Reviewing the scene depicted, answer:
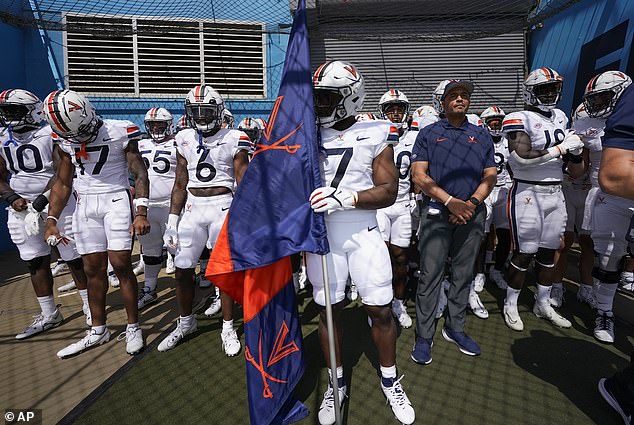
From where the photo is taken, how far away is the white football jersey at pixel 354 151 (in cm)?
217

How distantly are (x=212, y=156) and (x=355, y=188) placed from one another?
175cm

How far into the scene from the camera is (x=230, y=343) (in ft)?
10.6

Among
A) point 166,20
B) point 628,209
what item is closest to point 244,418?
point 628,209

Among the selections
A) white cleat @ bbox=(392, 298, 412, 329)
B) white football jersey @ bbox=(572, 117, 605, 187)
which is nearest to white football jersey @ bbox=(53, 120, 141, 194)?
white cleat @ bbox=(392, 298, 412, 329)

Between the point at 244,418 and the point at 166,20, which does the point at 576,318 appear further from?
the point at 166,20

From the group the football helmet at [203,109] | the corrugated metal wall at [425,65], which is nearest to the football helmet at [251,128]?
the corrugated metal wall at [425,65]

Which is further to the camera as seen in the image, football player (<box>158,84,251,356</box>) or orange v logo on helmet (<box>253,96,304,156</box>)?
football player (<box>158,84,251,356</box>)

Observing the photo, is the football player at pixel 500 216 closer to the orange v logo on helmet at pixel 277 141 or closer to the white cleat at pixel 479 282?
the white cleat at pixel 479 282

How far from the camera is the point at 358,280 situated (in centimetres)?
222

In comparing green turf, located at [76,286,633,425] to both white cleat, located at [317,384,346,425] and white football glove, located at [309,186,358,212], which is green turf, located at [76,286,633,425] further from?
white football glove, located at [309,186,358,212]

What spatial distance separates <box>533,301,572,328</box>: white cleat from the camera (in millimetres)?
3484

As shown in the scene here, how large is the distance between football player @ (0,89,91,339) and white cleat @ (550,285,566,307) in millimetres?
5784

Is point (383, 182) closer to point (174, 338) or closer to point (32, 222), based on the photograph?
point (174, 338)

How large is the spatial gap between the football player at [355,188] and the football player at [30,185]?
324 centimetres
